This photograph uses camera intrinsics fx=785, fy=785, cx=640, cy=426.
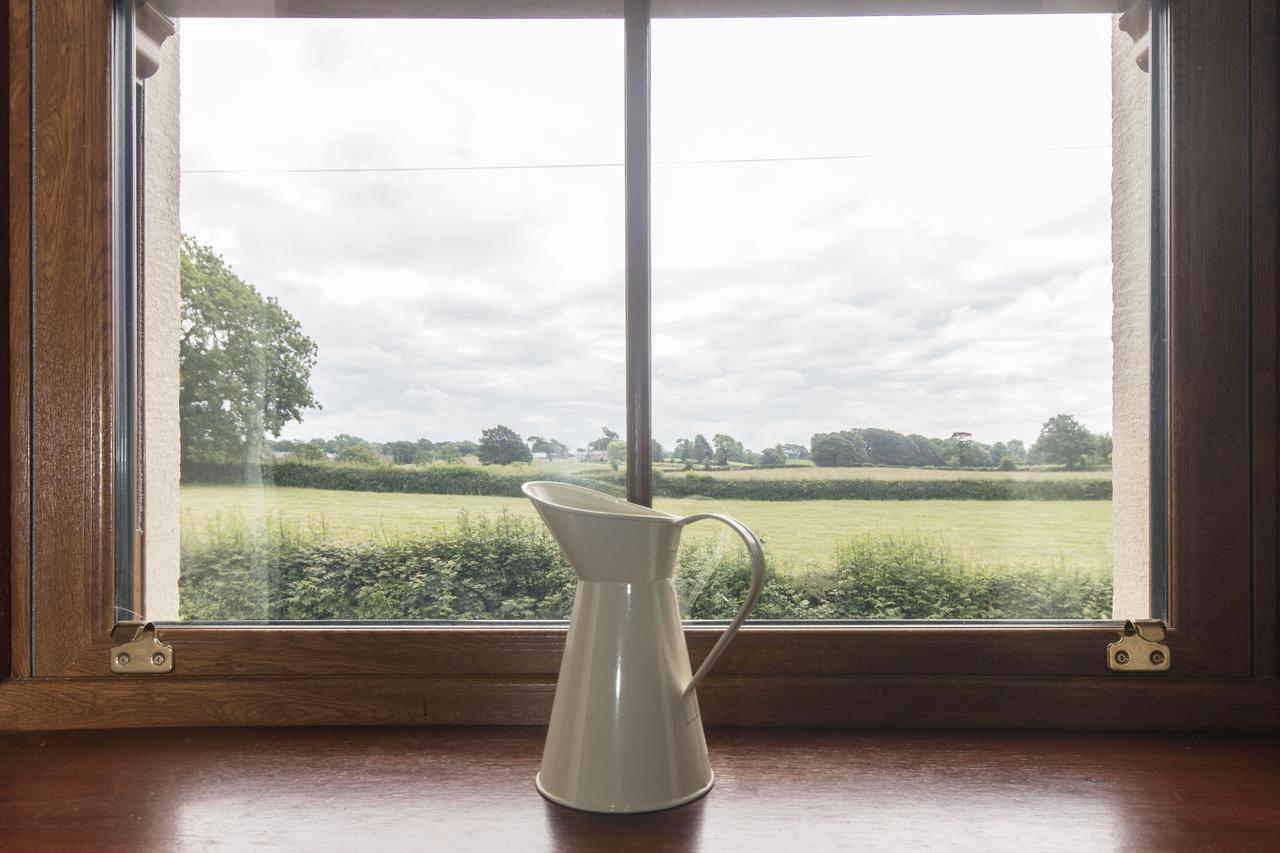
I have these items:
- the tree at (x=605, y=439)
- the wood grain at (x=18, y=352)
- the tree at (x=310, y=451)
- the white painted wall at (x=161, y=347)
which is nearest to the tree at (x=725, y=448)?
the tree at (x=605, y=439)

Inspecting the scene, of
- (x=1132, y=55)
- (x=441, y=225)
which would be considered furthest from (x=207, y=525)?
(x=1132, y=55)

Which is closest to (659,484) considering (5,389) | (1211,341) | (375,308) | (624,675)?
(624,675)

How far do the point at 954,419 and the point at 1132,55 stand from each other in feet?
1.45

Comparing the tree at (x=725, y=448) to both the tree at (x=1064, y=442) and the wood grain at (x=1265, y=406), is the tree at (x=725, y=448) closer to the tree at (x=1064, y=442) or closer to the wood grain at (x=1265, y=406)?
the tree at (x=1064, y=442)

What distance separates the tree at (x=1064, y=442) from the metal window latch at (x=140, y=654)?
37.8 inches

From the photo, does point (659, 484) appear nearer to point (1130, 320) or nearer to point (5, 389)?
point (1130, 320)

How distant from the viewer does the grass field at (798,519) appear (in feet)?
2.84

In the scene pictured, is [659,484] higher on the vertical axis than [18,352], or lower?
lower

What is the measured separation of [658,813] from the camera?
0.64m

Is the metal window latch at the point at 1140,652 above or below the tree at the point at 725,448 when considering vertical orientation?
below

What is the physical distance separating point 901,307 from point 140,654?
2.94ft

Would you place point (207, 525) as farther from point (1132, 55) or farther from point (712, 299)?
point (1132, 55)

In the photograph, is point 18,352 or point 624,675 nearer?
point 624,675

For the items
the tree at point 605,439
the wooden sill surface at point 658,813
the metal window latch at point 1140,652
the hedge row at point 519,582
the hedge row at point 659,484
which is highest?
the tree at point 605,439
